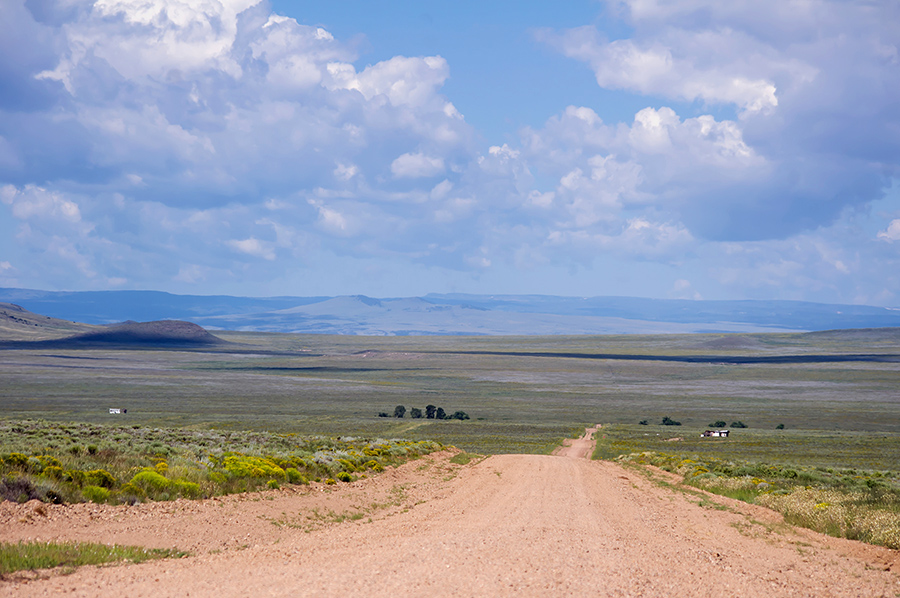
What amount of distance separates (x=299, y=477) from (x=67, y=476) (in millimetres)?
6060

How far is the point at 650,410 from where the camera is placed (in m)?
80.8

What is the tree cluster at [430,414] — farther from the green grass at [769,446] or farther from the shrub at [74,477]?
Answer: the shrub at [74,477]

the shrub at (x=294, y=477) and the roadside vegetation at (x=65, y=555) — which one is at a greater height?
the roadside vegetation at (x=65, y=555)

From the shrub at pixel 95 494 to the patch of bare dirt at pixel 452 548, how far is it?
44 cm

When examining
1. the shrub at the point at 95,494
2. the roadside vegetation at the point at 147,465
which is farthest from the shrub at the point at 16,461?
the shrub at the point at 95,494

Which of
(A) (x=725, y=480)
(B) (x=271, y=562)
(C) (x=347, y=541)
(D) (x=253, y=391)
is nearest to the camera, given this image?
(B) (x=271, y=562)

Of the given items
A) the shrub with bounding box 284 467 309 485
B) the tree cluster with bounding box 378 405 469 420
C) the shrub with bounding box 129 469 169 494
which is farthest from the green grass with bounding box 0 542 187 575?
the tree cluster with bounding box 378 405 469 420

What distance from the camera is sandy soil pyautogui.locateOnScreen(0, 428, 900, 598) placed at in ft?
29.6

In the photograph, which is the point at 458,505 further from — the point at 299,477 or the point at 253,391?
the point at 253,391

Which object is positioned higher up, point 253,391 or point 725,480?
point 725,480

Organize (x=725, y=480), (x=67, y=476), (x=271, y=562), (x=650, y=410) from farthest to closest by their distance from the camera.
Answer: (x=650, y=410) → (x=725, y=480) → (x=67, y=476) → (x=271, y=562)

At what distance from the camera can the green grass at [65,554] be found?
355 inches

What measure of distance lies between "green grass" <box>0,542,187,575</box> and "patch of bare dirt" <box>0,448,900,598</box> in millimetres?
436

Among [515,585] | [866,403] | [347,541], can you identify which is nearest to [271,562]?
[347,541]
